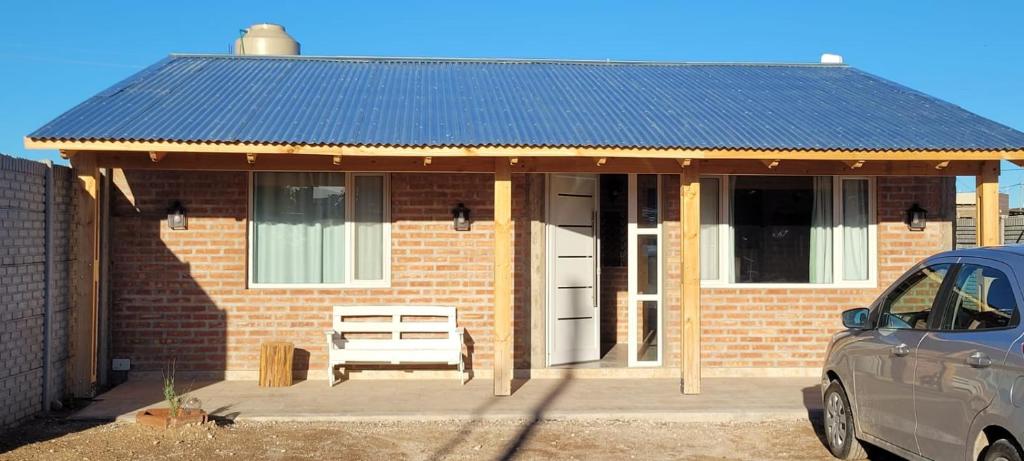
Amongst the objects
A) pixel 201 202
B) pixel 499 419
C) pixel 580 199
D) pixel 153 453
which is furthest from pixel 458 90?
pixel 153 453

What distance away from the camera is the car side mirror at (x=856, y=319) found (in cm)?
714

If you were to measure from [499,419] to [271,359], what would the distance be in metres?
2.89

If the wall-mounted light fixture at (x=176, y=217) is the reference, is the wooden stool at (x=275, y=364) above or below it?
below

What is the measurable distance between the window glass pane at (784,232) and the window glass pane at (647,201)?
909mm

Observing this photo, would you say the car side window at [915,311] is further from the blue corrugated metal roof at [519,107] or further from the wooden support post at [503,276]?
the wooden support post at [503,276]

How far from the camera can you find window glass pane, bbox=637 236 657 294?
1171 cm

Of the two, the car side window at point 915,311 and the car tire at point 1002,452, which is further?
the car side window at point 915,311

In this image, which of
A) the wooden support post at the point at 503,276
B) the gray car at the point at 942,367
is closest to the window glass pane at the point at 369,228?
the wooden support post at the point at 503,276

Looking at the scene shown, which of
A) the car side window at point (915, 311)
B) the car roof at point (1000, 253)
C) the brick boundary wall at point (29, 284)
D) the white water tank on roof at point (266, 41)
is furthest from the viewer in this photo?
the white water tank on roof at point (266, 41)

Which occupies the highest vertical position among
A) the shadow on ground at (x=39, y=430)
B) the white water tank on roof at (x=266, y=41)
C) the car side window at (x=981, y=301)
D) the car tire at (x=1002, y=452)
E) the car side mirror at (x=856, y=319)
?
the white water tank on roof at (x=266, y=41)

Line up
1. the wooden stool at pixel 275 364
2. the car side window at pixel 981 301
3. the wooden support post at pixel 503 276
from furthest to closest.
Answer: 1. the wooden stool at pixel 275 364
2. the wooden support post at pixel 503 276
3. the car side window at pixel 981 301

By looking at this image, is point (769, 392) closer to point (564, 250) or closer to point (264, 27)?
point (564, 250)

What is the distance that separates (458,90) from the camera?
12.0m

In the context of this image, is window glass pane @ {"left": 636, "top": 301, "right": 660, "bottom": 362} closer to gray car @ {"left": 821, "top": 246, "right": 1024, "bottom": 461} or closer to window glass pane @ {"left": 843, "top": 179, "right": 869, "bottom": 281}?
window glass pane @ {"left": 843, "top": 179, "right": 869, "bottom": 281}
